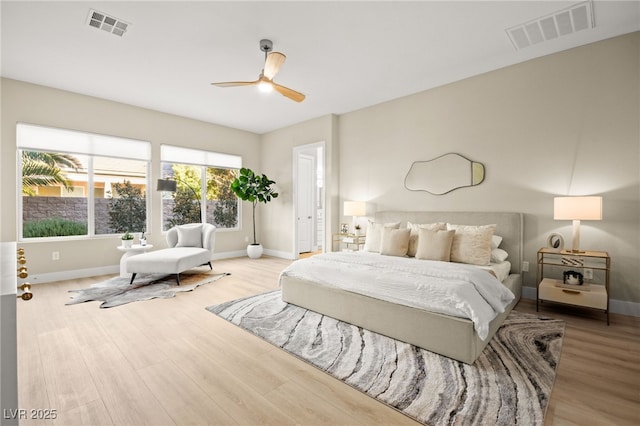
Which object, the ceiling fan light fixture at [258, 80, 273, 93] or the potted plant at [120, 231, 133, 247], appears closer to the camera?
the ceiling fan light fixture at [258, 80, 273, 93]

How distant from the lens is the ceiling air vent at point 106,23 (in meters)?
2.92

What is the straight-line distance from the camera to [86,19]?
2.98 meters

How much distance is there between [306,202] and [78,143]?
4.49 meters

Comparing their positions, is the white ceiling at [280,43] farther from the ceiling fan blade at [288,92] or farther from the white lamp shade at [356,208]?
the white lamp shade at [356,208]

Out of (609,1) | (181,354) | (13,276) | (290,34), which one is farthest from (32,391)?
(609,1)

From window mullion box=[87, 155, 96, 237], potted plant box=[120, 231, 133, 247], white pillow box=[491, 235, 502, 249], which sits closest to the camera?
white pillow box=[491, 235, 502, 249]

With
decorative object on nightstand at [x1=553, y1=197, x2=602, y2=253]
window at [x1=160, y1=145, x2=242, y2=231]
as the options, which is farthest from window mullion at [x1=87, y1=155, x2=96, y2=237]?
decorative object on nightstand at [x1=553, y1=197, x2=602, y2=253]

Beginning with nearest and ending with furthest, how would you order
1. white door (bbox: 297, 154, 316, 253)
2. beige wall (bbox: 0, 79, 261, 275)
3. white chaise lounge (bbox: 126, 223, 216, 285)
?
beige wall (bbox: 0, 79, 261, 275), white chaise lounge (bbox: 126, 223, 216, 285), white door (bbox: 297, 154, 316, 253)

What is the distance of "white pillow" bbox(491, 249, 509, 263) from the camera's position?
3.65 metres

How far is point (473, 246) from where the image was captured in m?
3.53

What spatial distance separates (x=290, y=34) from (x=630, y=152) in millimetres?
3761

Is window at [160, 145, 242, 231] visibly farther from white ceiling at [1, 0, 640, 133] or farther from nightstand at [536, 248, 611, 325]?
nightstand at [536, 248, 611, 325]

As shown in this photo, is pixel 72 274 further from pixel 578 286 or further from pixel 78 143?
pixel 578 286

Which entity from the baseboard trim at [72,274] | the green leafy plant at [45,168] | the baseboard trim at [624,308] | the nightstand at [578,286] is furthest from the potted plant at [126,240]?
the baseboard trim at [624,308]
